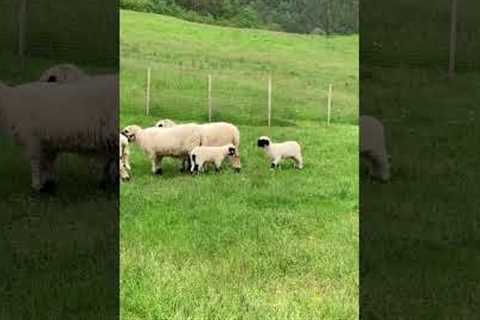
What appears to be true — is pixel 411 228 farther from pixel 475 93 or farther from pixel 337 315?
pixel 475 93

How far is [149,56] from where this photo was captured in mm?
1785

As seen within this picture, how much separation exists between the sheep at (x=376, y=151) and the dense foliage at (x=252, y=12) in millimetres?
230

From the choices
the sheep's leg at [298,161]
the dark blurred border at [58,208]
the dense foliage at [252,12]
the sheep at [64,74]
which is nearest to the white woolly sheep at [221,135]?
the sheep's leg at [298,161]

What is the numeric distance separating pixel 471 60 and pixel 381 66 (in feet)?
1.85

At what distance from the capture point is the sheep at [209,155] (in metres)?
1.75

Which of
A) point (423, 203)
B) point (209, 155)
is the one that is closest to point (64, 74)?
point (209, 155)

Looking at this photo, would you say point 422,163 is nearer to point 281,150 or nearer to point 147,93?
point 281,150

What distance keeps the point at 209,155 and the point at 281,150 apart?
0.18 meters

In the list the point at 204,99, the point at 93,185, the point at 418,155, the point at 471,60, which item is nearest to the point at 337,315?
the point at 93,185

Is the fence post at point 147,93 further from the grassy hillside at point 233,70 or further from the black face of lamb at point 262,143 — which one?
the black face of lamb at point 262,143

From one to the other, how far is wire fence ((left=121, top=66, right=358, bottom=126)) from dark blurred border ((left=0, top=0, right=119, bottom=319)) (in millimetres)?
323

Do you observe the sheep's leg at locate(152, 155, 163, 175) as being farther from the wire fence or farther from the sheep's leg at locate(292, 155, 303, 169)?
the sheep's leg at locate(292, 155, 303, 169)

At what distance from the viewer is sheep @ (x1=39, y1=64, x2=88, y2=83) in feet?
4.42

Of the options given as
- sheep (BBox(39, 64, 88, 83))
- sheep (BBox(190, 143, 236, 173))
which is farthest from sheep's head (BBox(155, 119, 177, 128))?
sheep (BBox(39, 64, 88, 83))
